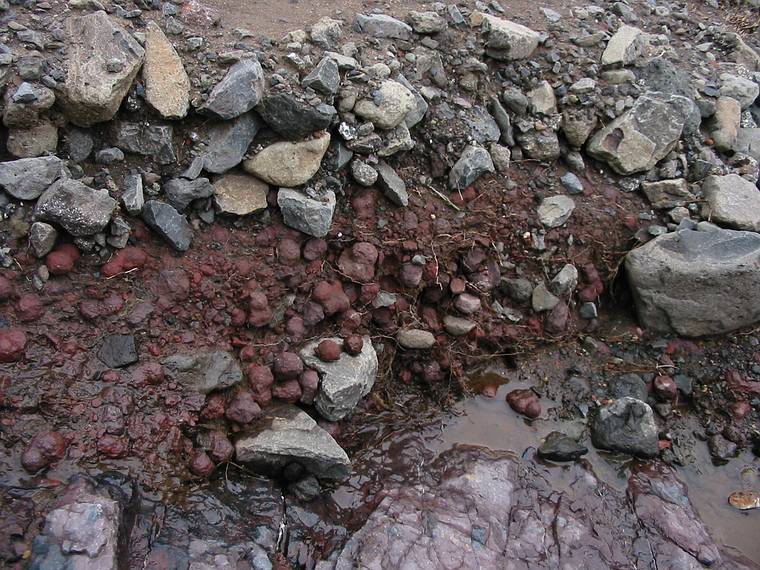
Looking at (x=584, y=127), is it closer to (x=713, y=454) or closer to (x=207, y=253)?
(x=713, y=454)

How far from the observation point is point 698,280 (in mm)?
3930

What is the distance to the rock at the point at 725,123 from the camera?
449 cm

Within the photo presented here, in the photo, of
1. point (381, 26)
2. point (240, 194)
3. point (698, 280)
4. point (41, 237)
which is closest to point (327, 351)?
point (240, 194)

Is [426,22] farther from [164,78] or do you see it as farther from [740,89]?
[740,89]

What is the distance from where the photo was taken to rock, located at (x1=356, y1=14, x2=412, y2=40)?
3914 mm

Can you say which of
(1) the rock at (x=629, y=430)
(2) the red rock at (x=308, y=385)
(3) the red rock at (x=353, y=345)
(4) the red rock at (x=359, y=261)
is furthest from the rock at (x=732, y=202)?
(2) the red rock at (x=308, y=385)

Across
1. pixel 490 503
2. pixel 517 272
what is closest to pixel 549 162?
pixel 517 272

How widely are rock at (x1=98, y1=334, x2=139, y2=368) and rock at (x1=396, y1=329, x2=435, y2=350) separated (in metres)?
1.51

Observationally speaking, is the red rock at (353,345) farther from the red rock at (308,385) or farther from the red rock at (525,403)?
the red rock at (525,403)

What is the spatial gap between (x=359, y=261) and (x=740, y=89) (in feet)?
10.7

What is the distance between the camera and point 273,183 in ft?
11.5

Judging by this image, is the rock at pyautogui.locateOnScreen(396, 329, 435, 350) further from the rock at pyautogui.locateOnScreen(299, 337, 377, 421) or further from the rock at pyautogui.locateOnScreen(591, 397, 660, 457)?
the rock at pyautogui.locateOnScreen(591, 397, 660, 457)

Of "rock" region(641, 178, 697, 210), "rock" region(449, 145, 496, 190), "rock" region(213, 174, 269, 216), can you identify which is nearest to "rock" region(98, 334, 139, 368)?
"rock" region(213, 174, 269, 216)

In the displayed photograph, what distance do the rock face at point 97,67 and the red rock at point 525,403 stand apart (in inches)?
109
